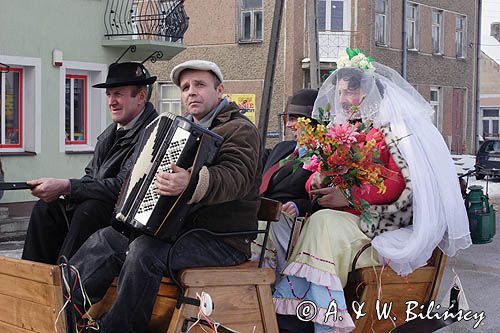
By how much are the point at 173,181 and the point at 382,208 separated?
1.55 metres

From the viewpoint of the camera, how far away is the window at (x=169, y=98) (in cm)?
2717

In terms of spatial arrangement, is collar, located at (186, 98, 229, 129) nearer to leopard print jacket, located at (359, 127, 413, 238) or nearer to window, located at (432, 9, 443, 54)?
leopard print jacket, located at (359, 127, 413, 238)

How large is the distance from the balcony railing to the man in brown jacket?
21.5 meters

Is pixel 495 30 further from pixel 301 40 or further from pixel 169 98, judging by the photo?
pixel 169 98

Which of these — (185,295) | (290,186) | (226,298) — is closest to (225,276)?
(226,298)

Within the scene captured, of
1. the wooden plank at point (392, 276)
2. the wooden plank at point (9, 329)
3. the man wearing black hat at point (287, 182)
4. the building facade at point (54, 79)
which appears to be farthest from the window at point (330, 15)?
the wooden plank at point (9, 329)

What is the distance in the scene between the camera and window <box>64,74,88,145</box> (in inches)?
596

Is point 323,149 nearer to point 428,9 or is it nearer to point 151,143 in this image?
point 151,143

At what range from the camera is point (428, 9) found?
97.7ft

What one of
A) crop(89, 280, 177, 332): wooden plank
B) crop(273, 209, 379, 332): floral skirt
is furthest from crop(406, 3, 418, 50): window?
crop(89, 280, 177, 332): wooden plank

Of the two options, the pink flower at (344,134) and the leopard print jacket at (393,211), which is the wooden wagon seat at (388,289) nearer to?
the leopard print jacket at (393,211)

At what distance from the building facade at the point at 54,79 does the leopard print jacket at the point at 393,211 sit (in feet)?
32.3

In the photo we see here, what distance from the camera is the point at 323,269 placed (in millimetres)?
4531

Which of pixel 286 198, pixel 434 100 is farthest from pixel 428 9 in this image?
pixel 286 198
